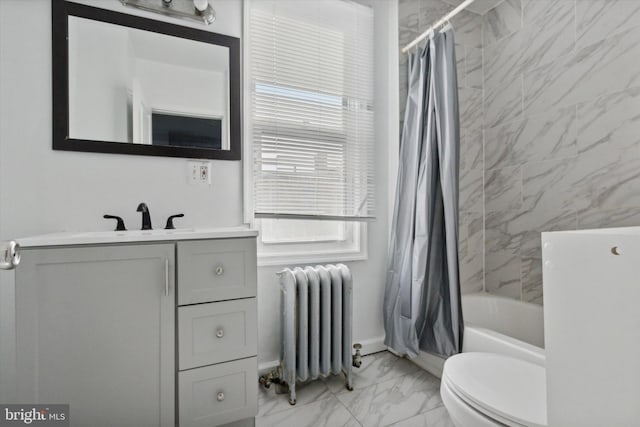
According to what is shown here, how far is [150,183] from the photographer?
5.32 feet

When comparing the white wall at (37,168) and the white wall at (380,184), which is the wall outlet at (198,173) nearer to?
the white wall at (37,168)

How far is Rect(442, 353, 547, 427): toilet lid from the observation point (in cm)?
92

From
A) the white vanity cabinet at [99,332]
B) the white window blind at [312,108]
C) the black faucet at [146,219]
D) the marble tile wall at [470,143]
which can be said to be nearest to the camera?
the white vanity cabinet at [99,332]

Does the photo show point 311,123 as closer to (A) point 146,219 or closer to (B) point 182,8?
(B) point 182,8

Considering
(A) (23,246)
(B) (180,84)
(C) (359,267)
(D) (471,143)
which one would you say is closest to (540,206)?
(D) (471,143)

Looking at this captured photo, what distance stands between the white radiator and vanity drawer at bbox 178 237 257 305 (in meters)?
0.38

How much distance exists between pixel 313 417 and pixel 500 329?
1.45 meters

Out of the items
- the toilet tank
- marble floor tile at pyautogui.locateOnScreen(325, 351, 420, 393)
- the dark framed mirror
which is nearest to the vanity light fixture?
the dark framed mirror

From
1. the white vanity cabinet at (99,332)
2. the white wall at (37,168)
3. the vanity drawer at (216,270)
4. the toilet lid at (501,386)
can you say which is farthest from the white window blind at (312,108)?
the toilet lid at (501,386)

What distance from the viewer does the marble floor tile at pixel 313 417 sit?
1430mm

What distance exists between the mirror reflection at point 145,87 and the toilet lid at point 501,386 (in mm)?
1557

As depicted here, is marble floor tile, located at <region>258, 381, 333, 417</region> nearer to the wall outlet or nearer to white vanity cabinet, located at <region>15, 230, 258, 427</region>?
white vanity cabinet, located at <region>15, 230, 258, 427</region>

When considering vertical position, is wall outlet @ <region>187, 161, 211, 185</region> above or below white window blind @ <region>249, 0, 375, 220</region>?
below

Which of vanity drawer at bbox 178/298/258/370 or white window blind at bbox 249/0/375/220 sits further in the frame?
white window blind at bbox 249/0/375/220
